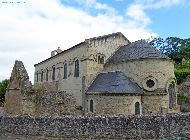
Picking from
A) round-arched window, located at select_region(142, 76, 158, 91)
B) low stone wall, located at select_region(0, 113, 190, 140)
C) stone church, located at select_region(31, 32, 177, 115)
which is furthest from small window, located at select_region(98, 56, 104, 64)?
low stone wall, located at select_region(0, 113, 190, 140)

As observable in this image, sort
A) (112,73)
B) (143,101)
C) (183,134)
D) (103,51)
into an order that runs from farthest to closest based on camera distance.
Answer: (103,51) → (112,73) → (143,101) → (183,134)

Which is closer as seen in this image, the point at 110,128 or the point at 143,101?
the point at 110,128

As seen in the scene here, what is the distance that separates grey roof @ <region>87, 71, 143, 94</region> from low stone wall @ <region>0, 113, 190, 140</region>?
21.3 ft

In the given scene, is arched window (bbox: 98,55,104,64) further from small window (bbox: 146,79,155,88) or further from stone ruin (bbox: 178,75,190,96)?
stone ruin (bbox: 178,75,190,96)

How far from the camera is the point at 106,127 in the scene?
59.0ft

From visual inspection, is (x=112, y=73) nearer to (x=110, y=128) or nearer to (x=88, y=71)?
(x=88, y=71)

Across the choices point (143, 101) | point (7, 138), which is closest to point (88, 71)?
point (143, 101)

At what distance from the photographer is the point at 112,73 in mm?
27406

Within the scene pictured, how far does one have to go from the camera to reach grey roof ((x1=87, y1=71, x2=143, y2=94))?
2466 cm

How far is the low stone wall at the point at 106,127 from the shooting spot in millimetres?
16719

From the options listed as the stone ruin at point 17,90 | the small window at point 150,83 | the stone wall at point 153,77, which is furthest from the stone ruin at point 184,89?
the stone ruin at point 17,90

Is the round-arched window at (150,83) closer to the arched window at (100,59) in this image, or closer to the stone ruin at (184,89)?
the arched window at (100,59)

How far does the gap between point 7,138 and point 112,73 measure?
1089 centimetres

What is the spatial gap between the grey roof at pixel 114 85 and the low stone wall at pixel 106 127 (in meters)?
6.49
